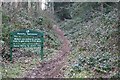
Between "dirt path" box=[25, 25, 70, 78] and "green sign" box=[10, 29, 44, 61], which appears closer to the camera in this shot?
"dirt path" box=[25, 25, 70, 78]

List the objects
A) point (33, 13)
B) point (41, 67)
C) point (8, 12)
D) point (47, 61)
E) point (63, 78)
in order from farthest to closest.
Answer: point (33, 13)
point (8, 12)
point (47, 61)
point (41, 67)
point (63, 78)

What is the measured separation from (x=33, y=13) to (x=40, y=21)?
1.94 metres

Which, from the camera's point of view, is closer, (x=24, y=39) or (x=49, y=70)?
(x=49, y=70)

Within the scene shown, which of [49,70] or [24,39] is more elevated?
[24,39]

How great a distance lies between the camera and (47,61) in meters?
13.0

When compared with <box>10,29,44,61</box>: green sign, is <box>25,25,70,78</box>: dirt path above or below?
below

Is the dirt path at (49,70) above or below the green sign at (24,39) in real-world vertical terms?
below

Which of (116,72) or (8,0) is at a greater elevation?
(8,0)

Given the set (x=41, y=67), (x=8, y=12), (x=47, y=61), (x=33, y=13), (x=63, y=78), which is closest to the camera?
(x=63, y=78)

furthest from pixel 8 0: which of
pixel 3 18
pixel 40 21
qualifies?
pixel 3 18

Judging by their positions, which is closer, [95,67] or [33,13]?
[95,67]

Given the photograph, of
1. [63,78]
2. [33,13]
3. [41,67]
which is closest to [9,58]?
[41,67]

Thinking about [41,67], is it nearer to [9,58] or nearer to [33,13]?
[9,58]

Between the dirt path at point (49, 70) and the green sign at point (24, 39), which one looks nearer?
the dirt path at point (49, 70)
